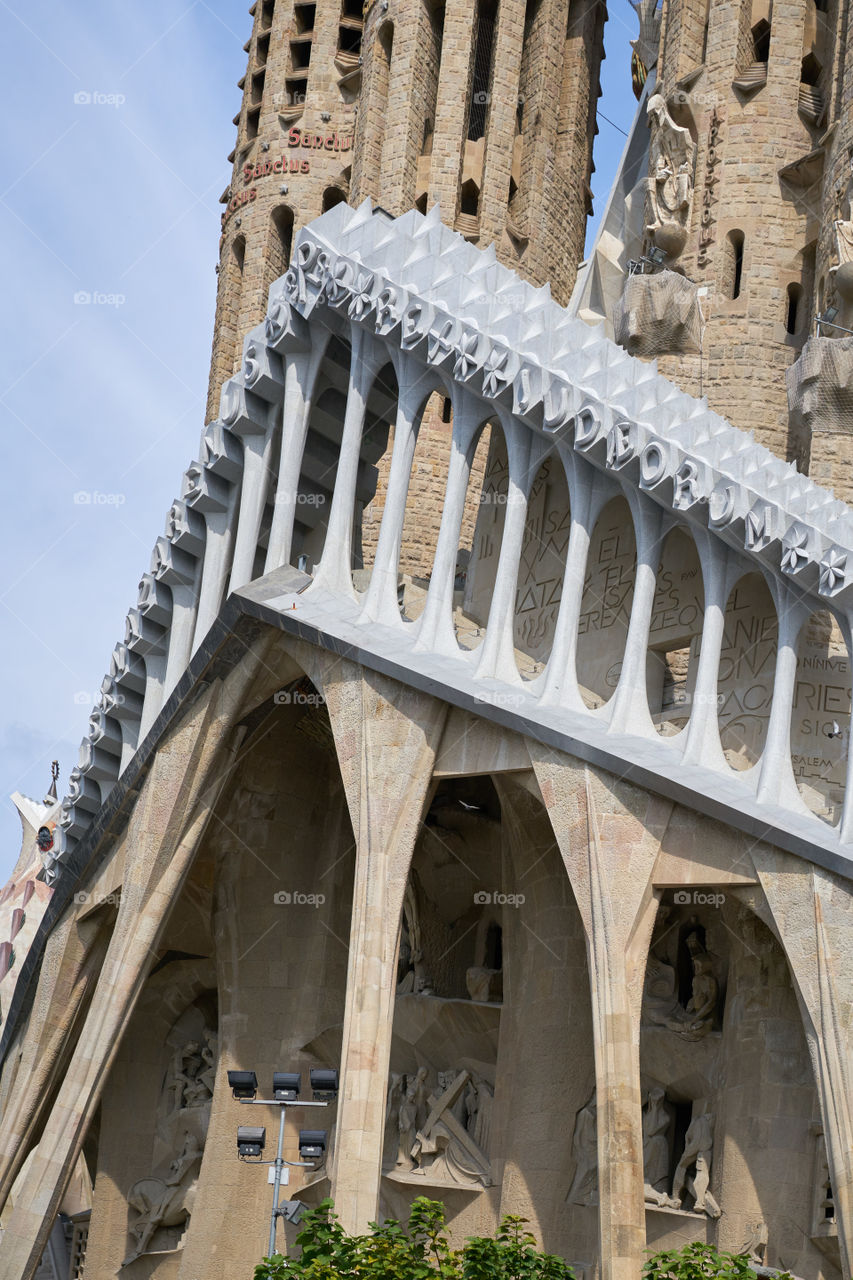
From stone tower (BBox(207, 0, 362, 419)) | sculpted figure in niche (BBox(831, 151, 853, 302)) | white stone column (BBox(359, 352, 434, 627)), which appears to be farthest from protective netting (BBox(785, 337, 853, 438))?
stone tower (BBox(207, 0, 362, 419))

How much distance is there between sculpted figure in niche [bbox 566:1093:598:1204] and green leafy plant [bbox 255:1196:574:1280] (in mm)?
5177

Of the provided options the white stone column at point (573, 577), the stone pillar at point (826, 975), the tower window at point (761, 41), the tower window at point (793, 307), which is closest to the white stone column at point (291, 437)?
the white stone column at point (573, 577)

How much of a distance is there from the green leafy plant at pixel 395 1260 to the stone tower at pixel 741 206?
36.7 ft

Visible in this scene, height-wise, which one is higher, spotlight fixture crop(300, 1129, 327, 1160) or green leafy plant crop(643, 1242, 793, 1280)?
spotlight fixture crop(300, 1129, 327, 1160)

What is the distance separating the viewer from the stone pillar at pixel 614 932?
1725cm

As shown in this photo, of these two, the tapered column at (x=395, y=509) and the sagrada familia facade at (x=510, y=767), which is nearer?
the sagrada familia facade at (x=510, y=767)

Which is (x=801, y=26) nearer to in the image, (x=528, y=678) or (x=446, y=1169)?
(x=528, y=678)

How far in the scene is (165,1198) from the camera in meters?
24.2

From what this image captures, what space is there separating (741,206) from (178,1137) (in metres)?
11.9

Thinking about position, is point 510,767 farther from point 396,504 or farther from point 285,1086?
point 285,1086
